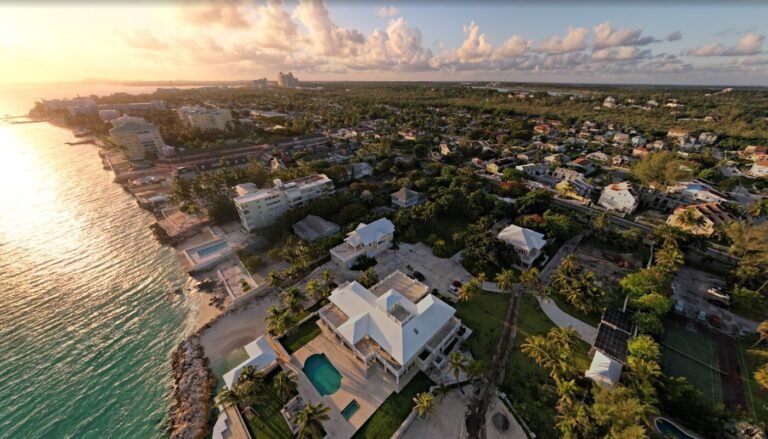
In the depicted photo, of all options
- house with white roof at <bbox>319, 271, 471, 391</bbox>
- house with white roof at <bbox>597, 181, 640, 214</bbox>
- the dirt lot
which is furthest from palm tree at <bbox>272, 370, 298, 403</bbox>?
house with white roof at <bbox>597, 181, 640, 214</bbox>

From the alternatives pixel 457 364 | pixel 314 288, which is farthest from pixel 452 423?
pixel 314 288

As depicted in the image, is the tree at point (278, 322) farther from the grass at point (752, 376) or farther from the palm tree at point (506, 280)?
the grass at point (752, 376)

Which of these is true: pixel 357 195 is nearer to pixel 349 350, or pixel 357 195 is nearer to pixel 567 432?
pixel 349 350

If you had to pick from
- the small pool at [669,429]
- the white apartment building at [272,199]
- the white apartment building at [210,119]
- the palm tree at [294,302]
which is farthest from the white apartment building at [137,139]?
the small pool at [669,429]

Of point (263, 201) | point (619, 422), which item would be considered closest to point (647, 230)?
point (619, 422)

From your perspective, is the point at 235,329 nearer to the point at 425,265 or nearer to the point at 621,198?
the point at 425,265

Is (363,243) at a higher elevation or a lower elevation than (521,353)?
higher
